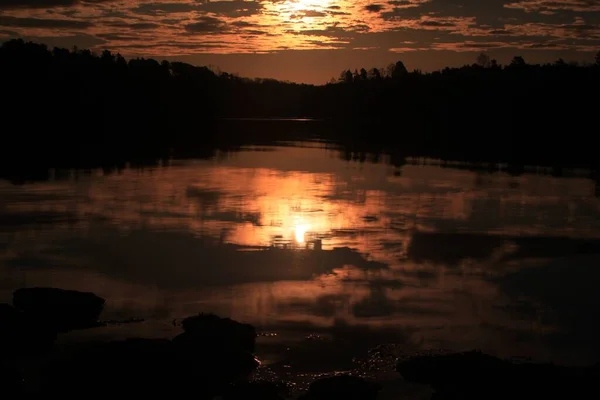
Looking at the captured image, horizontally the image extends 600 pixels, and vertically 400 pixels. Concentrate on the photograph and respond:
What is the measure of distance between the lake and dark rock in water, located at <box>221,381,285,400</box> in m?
1.73

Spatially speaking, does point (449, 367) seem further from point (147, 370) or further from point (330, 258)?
point (330, 258)

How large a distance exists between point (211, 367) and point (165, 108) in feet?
556

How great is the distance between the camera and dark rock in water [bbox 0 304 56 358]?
1559cm

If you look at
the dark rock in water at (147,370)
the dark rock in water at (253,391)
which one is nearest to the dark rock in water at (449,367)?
the dark rock in water at (253,391)

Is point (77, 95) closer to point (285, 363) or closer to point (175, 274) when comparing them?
point (175, 274)

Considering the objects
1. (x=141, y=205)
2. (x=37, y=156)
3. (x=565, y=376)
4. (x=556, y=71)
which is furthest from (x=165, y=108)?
(x=565, y=376)

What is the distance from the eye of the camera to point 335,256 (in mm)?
26266

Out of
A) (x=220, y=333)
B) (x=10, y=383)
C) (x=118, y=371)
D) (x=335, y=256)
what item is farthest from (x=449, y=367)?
(x=335, y=256)

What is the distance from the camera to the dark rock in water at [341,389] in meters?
13.4

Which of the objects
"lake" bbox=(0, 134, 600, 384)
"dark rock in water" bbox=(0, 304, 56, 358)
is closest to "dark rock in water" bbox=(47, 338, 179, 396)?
"dark rock in water" bbox=(0, 304, 56, 358)

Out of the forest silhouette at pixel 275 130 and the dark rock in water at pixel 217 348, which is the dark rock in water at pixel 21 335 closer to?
the dark rock in water at pixel 217 348

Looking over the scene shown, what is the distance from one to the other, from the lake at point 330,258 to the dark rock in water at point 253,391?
67.9 inches

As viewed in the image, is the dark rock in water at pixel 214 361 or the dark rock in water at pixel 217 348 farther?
the dark rock in water at pixel 217 348

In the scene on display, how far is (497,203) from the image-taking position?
133 feet
